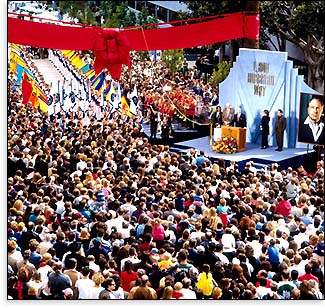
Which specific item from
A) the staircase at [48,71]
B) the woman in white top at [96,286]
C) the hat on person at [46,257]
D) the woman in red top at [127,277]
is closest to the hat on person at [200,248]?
the woman in red top at [127,277]

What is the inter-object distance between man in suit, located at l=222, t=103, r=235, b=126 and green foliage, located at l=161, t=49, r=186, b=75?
1.92 ft

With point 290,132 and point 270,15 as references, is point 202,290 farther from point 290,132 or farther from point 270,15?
point 270,15

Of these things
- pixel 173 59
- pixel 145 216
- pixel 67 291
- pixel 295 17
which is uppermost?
pixel 295 17

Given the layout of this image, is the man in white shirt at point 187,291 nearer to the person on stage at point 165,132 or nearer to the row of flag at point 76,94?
the person on stage at point 165,132

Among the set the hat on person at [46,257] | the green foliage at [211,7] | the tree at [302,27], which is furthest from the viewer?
the tree at [302,27]

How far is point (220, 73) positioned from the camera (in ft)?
32.7

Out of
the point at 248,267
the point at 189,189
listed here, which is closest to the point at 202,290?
the point at 248,267

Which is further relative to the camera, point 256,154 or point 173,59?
point 173,59

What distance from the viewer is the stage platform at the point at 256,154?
9812 millimetres

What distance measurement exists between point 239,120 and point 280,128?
1.24ft

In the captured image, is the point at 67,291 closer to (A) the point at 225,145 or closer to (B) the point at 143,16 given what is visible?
(A) the point at 225,145

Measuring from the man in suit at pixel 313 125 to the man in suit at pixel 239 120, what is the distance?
523 millimetres

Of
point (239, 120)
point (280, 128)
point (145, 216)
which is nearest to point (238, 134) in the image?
point (239, 120)

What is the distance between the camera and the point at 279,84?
9.84m
